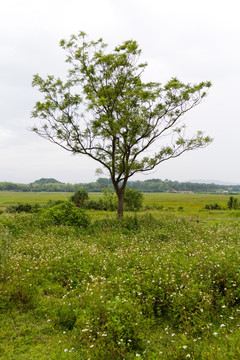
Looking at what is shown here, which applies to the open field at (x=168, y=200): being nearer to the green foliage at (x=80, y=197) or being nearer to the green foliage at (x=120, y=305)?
the green foliage at (x=80, y=197)

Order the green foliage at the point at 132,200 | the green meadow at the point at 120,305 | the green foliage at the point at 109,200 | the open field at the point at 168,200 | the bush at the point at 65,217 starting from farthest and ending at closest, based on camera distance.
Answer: the open field at the point at 168,200, the green foliage at the point at 109,200, the green foliage at the point at 132,200, the bush at the point at 65,217, the green meadow at the point at 120,305

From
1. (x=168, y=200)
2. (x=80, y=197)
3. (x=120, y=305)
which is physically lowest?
(x=168, y=200)

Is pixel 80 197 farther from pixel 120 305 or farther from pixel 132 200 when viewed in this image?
pixel 120 305

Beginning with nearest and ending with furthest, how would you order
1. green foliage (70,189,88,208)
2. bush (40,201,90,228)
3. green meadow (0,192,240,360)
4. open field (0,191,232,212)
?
green meadow (0,192,240,360)
bush (40,201,90,228)
green foliage (70,189,88,208)
open field (0,191,232,212)

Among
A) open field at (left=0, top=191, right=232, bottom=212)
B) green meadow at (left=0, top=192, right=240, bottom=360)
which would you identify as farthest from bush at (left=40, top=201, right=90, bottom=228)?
open field at (left=0, top=191, right=232, bottom=212)

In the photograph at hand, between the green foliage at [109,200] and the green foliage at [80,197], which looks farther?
the green foliage at [80,197]

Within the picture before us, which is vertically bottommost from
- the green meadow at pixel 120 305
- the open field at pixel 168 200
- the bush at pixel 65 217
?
the open field at pixel 168 200

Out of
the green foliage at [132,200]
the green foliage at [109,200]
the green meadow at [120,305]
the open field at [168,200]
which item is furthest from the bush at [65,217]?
the open field at [168,200]

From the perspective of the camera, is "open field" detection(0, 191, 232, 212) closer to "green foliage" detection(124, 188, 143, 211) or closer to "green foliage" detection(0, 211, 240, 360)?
"green foliage" detection(124, 188, 143, 211)

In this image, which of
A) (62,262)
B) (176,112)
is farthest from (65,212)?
(176,112)

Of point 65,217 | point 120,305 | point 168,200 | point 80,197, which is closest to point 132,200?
point 80,197

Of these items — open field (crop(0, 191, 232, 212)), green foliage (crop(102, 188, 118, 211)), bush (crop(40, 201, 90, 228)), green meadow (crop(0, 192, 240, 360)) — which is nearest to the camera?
green meadow (crop(0, 192, 240, 360))

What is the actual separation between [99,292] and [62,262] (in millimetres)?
3413

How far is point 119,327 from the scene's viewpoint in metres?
5.33
